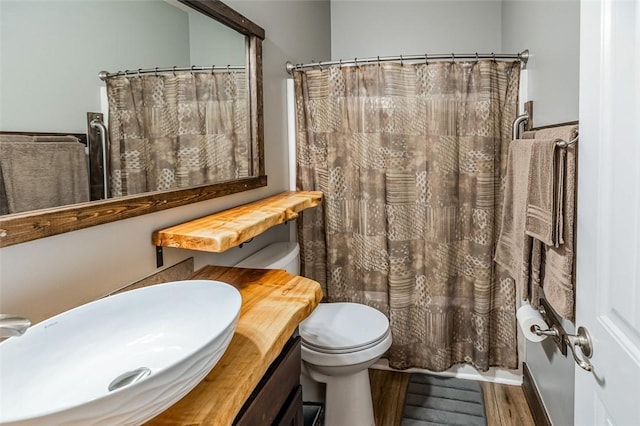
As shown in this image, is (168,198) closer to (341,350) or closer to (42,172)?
(42,172)

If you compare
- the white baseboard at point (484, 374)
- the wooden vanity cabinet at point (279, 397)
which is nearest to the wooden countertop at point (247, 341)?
the wooden vanity cabinet at point (279, 397)

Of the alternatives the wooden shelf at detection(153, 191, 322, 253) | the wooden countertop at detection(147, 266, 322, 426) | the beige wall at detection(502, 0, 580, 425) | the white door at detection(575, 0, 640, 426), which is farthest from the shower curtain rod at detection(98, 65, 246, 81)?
the beige wall at detection(502, 0, 580, 425)

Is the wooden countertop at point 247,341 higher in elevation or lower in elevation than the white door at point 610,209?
lower

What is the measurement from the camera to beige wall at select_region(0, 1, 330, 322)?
34.9 inches

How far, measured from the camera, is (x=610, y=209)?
2.57ft

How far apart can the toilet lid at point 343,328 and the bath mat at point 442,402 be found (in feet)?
1.78

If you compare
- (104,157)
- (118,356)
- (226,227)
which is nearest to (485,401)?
(226,227)

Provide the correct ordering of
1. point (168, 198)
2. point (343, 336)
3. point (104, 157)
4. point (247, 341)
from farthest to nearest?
point (343, 336), point (168, 198), point (104, 157), point (247, 341)

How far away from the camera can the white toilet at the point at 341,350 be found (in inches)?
70.6

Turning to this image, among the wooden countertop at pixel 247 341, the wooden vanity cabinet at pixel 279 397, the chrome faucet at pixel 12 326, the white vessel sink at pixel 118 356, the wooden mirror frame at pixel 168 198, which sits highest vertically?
the wooden mirror frame at pixel 168 198

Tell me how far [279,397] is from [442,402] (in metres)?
1.45

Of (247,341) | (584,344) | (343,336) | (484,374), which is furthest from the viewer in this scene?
(484,374)

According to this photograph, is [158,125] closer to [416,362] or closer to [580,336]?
[580,336]

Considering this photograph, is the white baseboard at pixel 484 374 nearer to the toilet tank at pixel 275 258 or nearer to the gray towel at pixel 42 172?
the toilet tank at pixel 275 258
